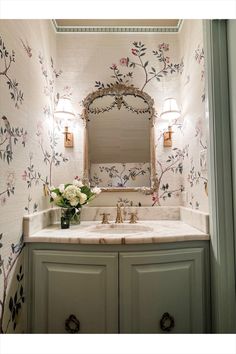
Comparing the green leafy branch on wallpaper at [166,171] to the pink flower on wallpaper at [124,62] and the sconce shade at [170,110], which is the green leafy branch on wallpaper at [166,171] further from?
the pink flower on wallpaper at [124,62]

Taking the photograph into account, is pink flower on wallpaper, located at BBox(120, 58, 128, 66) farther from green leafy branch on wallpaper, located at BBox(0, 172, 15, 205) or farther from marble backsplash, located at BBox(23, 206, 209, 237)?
green leafy branch on wallpaper, located at BBox(0, 172, 15, 205)

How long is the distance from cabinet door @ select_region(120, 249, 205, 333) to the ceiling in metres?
1.72

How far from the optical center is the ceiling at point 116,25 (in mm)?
1744

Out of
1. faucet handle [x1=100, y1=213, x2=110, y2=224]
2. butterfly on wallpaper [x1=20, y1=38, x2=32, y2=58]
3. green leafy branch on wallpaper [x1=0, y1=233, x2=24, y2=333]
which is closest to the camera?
green leafy branch on wallpaper [x1=0, y1=233, x2=24, y2=333]

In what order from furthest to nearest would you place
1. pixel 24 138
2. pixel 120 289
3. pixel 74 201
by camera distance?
pixel 74 201 < pixel 24 138 < pixel 120 289

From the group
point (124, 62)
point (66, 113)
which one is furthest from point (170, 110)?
point (66, 113)

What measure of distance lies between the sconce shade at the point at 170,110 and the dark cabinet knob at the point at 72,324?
145 centimetres

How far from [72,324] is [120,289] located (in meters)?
0.31

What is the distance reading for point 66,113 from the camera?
1.67 metres

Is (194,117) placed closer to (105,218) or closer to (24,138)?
(105,218)

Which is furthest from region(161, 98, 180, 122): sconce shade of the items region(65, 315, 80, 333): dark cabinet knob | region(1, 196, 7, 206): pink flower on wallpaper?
region(65, 315, 80, 333): dark cabinet knob

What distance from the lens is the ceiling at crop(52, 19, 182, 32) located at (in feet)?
5.72

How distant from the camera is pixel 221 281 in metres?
1.07

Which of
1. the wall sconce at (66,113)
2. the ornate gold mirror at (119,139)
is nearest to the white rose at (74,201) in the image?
the ornate gold mirror at (119,139)
